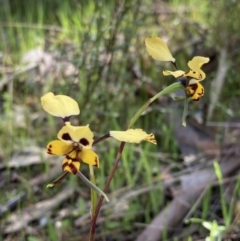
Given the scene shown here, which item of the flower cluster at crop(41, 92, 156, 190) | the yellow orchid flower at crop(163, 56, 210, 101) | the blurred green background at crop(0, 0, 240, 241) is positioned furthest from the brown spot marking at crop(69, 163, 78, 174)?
the blurred green background at crop(0, 0, 240, 241)

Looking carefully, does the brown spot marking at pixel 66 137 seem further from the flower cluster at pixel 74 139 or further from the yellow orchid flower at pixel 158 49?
the yellow orchid flower at pixel 158 49

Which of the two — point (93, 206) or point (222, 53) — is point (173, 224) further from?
point (222, 53)

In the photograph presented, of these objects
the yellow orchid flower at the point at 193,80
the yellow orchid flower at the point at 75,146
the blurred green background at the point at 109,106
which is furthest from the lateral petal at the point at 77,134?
the blurred green background at the point at 109,106

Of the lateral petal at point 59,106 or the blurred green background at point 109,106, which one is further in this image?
the blurred green background at point 109,106

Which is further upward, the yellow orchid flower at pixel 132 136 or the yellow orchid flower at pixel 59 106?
the yellow orchid flower at pixel 59 106

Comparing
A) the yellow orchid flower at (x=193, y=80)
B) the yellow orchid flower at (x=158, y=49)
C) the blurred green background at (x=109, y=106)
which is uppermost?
the yellow orchid flower at (x=158, y=49)

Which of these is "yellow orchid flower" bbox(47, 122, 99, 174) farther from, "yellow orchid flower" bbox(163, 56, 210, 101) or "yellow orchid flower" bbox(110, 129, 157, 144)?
"yellow orchid flower" bbox(163, 56, 210, 101)
